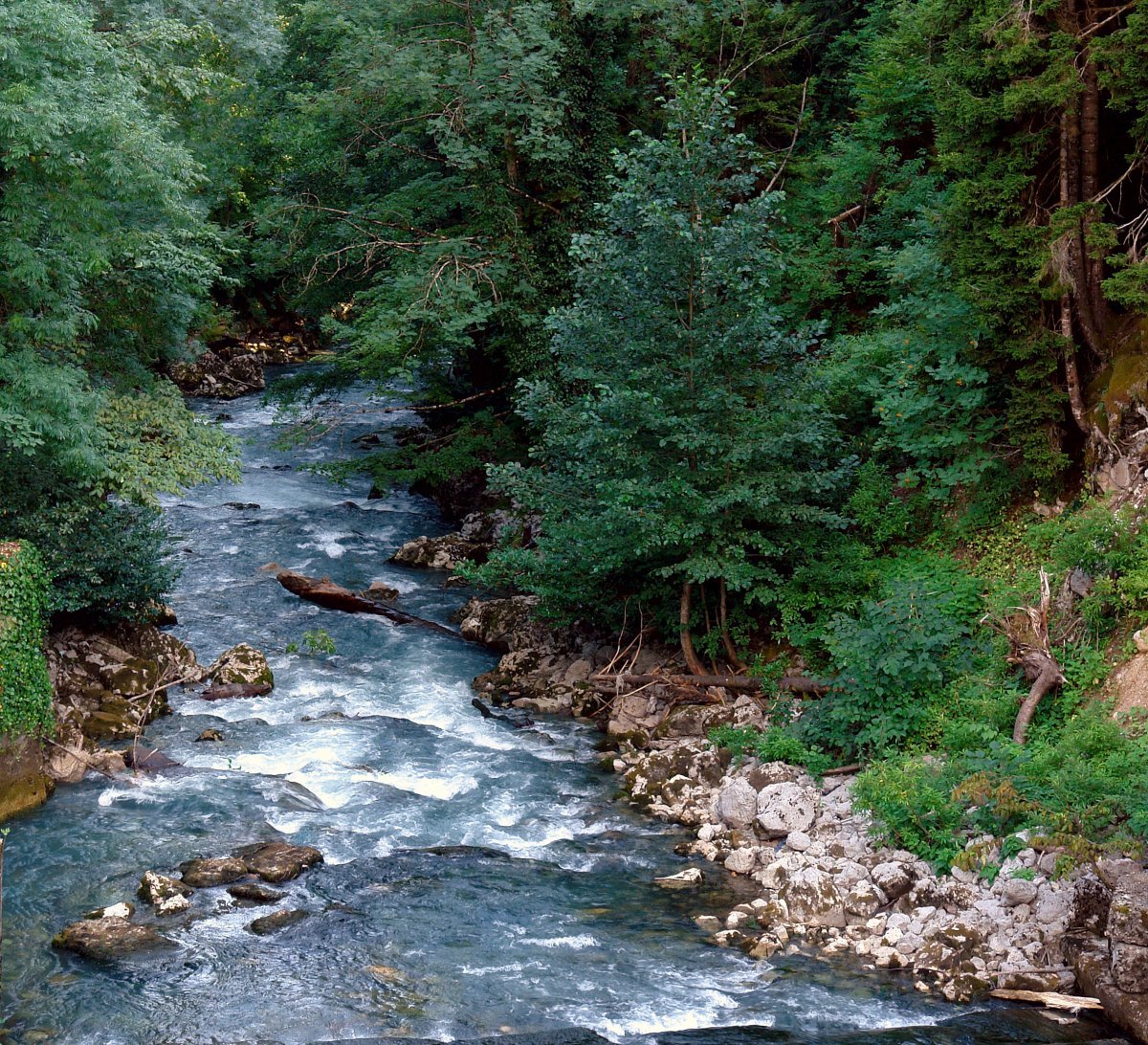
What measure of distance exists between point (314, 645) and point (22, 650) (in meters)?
4.95

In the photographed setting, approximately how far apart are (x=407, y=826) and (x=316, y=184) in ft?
47.9

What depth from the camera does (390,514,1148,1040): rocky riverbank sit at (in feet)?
25.7

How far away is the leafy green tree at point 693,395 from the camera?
12734mm

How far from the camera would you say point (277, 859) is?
32.7ft

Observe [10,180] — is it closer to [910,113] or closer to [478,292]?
[478,292]

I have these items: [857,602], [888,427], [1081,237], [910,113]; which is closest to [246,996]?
[857,602]

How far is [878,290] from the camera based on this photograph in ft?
53.7

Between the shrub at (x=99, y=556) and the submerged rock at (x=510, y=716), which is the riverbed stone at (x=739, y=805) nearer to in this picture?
the submerged rock at (x=510, y=716)

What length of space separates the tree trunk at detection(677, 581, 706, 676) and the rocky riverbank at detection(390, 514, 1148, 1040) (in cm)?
60

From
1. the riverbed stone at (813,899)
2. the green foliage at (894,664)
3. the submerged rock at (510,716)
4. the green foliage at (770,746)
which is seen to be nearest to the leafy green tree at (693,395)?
the green foliage at (770,746)

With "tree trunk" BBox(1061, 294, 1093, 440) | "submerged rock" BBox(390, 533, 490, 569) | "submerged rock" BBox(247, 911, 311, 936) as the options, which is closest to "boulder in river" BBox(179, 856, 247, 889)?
"submerged rock" BBox(247, 911, 311, 936)

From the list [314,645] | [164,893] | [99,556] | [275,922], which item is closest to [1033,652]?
[275,922]

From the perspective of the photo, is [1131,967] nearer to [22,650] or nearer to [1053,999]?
[1053,999]

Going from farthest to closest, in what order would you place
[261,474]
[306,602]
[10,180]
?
[261,474] < [306,602] < [10,180]
